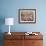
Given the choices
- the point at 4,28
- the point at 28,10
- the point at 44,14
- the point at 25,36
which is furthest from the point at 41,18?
the point at 4,28

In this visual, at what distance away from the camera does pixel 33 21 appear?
447cm

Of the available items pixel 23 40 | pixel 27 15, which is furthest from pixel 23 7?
pixel 23 40

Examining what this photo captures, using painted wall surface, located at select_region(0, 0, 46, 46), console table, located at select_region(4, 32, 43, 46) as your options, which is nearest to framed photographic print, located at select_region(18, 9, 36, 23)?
painted wall surface, located at select_region(0, 0, 46, 46)

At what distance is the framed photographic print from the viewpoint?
14.6 feet

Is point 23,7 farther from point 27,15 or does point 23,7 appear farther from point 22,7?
point 27,15

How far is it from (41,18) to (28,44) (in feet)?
3.61

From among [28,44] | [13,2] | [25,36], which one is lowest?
[28,44]

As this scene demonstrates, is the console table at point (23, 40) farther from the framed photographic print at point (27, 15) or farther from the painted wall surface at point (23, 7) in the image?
the framed photographic print at point (27, 15)

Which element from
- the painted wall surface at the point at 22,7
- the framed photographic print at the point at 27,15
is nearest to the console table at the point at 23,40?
the painted wall surface at the point at 22,7

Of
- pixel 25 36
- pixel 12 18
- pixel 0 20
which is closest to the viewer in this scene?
pixel 25 36

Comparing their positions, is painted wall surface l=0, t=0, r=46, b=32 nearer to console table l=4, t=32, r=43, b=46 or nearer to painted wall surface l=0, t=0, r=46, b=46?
painted wall surface l=0, t=0, r=46, b=46

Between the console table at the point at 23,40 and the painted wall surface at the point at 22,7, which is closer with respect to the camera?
the console table at the point at 23,40

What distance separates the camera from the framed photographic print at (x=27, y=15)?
175 inches

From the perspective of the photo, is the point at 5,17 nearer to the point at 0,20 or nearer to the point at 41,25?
the point at 0,20
